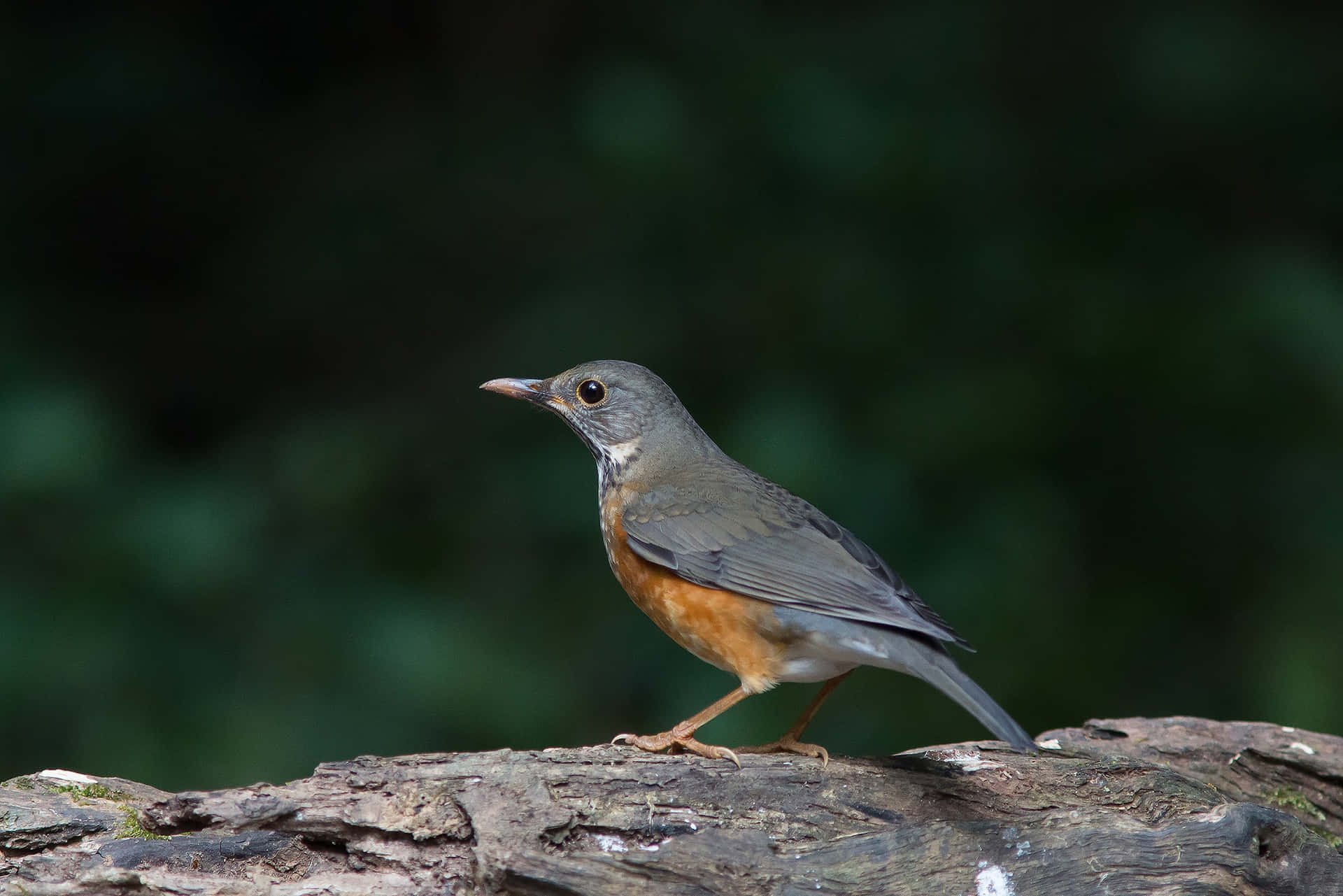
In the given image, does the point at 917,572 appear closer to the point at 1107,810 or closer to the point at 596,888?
the point at 1107,810

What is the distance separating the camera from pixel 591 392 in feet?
17.4

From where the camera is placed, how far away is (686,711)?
19.0 feet

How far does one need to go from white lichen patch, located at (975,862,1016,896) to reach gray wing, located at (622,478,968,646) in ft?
2.26

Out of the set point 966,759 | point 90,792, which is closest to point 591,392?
point 966,759

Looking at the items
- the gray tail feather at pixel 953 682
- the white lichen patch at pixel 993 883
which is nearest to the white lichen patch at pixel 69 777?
the gray tail feather at pixel 953 682

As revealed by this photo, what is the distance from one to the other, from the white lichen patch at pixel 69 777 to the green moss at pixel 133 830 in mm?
432

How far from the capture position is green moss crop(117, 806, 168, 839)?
355 centimetres

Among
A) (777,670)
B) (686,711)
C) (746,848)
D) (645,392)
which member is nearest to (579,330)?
(645,392)

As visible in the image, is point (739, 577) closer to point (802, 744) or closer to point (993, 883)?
point (802, 744)

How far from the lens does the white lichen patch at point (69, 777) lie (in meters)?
4.02

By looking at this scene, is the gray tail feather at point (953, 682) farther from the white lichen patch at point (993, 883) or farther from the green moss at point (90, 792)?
the green moss at point (90, 792)

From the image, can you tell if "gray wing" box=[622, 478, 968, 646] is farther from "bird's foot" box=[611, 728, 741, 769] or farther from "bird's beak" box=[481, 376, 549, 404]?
"bird's beak" box=[481, 376, 549, 404]

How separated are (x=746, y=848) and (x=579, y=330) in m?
3.61

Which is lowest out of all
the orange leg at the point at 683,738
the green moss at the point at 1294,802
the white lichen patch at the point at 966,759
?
the green moss at the point at 1294,802
